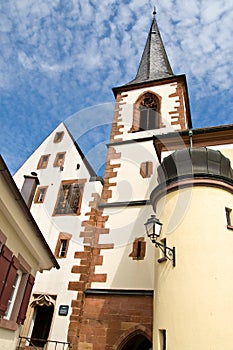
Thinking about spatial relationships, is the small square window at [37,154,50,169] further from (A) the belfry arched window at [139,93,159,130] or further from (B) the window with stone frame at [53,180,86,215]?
(A) the belfry arched window at [139,93,159,130]

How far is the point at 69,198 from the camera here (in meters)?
13.2

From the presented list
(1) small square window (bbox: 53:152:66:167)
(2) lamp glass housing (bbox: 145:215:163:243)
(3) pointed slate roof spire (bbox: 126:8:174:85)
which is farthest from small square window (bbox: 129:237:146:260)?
(3) pointed slate roof spire (bbox: 126:8:174:85)

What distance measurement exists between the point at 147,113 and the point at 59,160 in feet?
16.6

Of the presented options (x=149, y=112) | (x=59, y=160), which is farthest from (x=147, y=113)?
(x=59, y=160)

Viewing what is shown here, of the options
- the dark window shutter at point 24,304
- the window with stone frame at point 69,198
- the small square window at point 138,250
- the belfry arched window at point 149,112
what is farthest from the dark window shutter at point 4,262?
the belfry arched window at point 149,112

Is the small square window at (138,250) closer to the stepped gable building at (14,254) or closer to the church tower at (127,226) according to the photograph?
the church tower at (127,226)

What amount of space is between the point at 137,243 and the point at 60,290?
316 centimetres

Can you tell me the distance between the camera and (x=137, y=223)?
10672 millimetres

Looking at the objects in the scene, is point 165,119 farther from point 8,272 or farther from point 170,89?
point 8,272

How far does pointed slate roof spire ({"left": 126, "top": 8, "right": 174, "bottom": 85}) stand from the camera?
59.4ft

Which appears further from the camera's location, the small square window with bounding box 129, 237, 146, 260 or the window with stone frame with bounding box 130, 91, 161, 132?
the window with stone frame with bounding box 130, 91, 161, 132

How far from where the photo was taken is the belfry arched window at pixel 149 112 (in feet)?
48.0

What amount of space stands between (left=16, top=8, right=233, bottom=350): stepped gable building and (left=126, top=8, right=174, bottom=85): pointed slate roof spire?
0.44 metres

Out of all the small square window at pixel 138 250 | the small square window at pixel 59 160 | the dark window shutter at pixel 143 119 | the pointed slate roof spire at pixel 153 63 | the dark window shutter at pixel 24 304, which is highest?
the pointed slate roof spire at pixel 153 63
